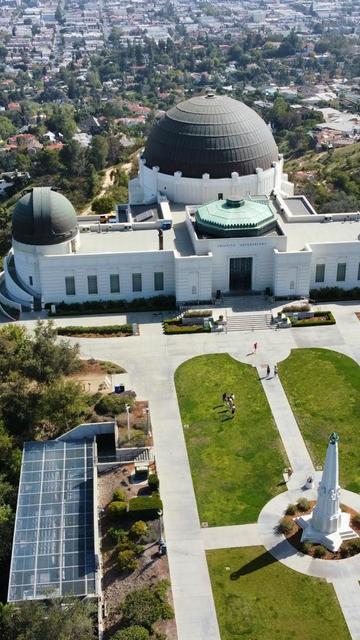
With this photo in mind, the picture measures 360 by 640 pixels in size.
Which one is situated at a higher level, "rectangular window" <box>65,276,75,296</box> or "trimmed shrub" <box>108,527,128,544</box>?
"rectangular window" <box>65,276,75,296</box>

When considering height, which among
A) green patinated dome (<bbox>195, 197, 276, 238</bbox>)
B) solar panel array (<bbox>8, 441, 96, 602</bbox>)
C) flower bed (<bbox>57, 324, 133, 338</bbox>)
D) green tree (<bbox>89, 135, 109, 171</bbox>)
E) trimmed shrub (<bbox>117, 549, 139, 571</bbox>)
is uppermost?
green patinated dome (<bbox>195, 197, 276, 238</bbox>)

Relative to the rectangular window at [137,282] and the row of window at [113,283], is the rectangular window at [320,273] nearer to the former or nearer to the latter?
the row of window at [113,283]

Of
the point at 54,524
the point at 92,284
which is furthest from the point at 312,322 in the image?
the point at 54,524

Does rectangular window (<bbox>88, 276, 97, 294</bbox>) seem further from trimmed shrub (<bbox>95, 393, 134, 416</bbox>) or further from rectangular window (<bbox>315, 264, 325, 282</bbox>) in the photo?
rectangular window (<bbox>315, 264, 325, 282</bbox>)

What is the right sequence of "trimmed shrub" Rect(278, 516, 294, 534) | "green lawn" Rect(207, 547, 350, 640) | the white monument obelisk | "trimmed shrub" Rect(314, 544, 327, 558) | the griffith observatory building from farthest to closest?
the griffith observatory building < "trimmed shrub" Rect(278, 516, 294, 534) < "trimmed shrub" Rect(314, 544, 327, 558) < the white monument obelisk < "green lawn" Rect(207, 547, 350, 640)

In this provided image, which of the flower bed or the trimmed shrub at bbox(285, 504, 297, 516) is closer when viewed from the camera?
the trimmed shrub at bbox(285, 504, 297, 516)

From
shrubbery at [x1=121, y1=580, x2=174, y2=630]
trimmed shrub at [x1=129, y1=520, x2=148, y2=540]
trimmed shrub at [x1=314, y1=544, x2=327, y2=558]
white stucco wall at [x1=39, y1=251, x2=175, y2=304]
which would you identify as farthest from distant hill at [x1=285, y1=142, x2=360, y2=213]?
shrubbery at [x1=121, y1=580, x2=174, y2=630]

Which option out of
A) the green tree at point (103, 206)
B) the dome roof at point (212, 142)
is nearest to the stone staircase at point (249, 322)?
the dome roof at point (212, 142)
